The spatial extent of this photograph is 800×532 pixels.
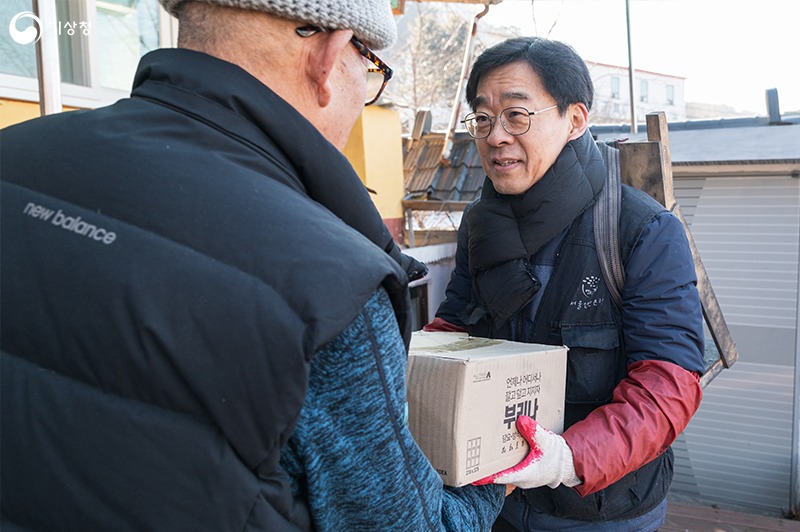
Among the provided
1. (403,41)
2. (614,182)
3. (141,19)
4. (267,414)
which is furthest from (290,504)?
(403,41)

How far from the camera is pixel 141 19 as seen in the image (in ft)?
14.8

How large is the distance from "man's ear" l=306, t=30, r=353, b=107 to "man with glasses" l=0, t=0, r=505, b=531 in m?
0.06

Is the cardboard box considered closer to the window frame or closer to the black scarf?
the black scarf

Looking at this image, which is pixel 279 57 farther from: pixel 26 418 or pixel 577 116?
pixel 577 116

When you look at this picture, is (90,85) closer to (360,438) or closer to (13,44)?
(13,44)

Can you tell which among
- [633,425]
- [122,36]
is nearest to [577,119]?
[633,425]

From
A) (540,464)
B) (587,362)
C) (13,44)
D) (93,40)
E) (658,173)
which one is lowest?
(540,464)

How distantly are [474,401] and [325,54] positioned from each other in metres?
0.76

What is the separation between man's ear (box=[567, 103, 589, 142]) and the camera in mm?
2146

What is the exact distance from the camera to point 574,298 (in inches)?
76.4

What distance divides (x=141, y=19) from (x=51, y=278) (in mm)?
4174

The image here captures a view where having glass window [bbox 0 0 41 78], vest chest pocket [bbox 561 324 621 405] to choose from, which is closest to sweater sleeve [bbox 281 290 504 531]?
vest chest pocket [bbox 561 324 621 405]

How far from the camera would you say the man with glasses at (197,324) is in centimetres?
84

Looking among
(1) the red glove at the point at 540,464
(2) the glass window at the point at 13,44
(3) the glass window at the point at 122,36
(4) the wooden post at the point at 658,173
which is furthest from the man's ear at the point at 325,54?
(3) the glass window at the point at 122,36
